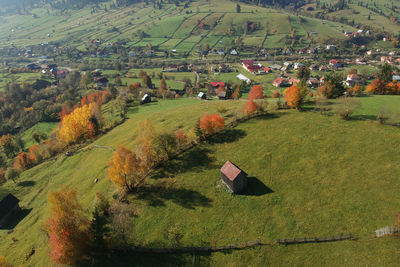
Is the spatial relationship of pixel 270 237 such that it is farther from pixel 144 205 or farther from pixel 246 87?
pixel 246 87

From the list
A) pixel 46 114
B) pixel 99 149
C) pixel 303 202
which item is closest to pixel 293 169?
pixel 303 202

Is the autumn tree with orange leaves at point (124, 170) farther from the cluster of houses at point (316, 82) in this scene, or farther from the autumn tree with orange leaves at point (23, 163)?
the cluster of houses at point (316, 82)

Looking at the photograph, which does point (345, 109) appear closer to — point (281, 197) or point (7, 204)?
point (281, 197)

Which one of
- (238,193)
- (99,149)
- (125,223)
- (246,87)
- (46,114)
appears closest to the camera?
(125,223)

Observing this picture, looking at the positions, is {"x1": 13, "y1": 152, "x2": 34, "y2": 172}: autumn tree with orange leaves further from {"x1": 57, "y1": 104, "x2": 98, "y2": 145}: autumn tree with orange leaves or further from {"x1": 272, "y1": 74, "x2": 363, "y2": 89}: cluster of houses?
{"x1": 272, "y1": 74, "x2": 363, "y2": 89}: cluster of houses

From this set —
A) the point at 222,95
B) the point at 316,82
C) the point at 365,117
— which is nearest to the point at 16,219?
the point at 222,95

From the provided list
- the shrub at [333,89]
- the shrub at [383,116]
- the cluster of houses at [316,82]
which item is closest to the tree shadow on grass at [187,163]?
the shrub at [383,116]
